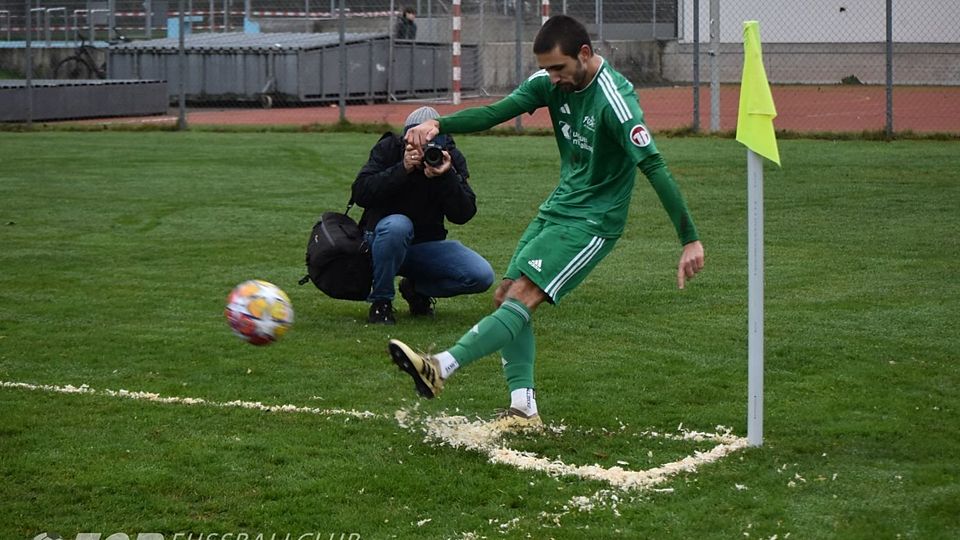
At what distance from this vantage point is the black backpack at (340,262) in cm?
828

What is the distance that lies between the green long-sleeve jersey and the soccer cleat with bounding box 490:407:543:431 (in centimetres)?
86

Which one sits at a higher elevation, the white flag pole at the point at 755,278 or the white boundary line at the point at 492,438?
the white flag pole at the point at 755,278

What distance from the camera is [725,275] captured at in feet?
32.1

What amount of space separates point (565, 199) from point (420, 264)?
8.42 feet

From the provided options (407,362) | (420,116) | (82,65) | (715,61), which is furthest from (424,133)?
(82,65)

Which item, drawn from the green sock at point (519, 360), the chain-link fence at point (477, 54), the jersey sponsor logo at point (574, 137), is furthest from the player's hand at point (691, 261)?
the chain-link fence at point (477, 54)

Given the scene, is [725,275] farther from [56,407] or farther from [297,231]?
[56,407]

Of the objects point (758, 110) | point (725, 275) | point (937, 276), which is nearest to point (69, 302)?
point (725, 275)

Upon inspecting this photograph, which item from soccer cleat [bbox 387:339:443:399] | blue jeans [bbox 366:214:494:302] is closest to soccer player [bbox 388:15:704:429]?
soccer cleat [bbox 387:339:443:399]

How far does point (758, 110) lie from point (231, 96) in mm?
24958

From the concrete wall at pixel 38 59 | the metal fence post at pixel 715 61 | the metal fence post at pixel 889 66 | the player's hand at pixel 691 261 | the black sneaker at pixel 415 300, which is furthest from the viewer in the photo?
the concrete wall at pixel 38 59

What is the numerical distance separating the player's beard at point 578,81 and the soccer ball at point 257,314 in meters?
1.79

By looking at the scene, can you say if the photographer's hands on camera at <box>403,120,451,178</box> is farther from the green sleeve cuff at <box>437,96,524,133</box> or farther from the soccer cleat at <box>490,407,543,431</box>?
the soccer cleat at <box>490,407,543,431</box>

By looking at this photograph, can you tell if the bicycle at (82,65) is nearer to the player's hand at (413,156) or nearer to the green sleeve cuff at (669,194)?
the player's hand at (413,156)
